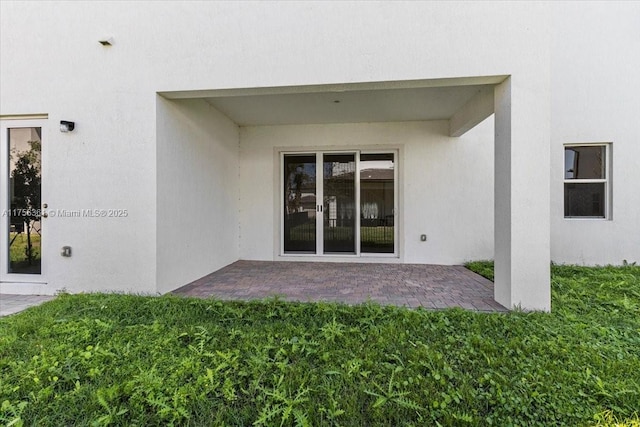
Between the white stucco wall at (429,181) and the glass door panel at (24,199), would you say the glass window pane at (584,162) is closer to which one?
the white stucco wall at (429,181)

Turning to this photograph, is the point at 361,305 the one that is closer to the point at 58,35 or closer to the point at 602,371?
the point at 602,371

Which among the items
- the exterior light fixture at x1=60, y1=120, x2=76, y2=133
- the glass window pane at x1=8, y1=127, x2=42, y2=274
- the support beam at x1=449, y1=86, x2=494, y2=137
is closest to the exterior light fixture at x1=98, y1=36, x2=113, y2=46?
the exterior light fixture at x1=60, y1=120, x2=76, y2=133

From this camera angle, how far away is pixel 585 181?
6039 mm

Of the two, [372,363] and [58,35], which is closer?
[372,363]

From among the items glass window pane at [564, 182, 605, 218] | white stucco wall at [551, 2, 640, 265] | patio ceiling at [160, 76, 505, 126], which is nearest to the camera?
patio ceiling at [160, 76, 505, 126]

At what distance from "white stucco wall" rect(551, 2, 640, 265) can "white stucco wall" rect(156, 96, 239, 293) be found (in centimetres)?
635

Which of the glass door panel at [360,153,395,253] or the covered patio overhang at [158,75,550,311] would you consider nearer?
the covered patio overhang at [158,75,550,311]

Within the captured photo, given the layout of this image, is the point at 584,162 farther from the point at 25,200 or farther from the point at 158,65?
the point at 25,200

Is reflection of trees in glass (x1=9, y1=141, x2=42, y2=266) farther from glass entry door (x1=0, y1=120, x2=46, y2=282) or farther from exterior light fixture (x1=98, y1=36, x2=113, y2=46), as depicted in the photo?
exterior light fixture (x1=98, y1=36, x2=113, y2=46)

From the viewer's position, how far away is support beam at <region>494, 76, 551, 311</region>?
11.3 feet

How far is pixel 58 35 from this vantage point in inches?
161

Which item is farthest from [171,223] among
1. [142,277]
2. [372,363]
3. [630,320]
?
[630,320]

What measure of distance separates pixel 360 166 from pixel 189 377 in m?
5.27

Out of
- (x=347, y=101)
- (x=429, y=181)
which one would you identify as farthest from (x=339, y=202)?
(x=347, y=101)
